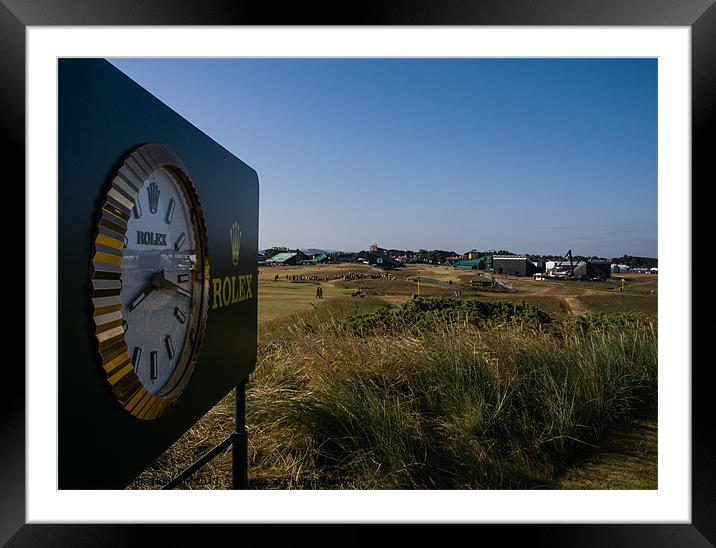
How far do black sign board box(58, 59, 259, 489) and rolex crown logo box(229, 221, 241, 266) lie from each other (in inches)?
12.4

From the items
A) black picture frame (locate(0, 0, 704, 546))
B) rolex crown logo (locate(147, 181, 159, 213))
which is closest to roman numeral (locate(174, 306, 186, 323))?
rolex crown logo (locate(147, 181, 159, 213))

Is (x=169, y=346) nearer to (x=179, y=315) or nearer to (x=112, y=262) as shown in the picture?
(x=179, y=315)

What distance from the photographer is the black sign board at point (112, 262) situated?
818 millimetres

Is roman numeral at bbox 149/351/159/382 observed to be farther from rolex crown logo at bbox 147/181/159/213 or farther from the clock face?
rolex crown logo at bbox 147/181/159/213

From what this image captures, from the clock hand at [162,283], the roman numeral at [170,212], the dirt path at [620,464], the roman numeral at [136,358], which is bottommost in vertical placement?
the dirt path at [620,464]

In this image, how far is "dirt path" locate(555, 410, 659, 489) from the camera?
267 centimetres

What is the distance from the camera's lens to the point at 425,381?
3469 mm

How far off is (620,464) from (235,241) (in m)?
2.71

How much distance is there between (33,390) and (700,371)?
134 centimetres

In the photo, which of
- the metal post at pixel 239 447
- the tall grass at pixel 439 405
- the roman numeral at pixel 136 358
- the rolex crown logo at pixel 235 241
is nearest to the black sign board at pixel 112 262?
the roman numeral at pixel 136 358

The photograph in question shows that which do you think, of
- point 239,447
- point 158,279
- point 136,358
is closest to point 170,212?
point 158,279

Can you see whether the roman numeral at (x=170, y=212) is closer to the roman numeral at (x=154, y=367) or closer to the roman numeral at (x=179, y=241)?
the roman numeral at (x=179, y=241)
